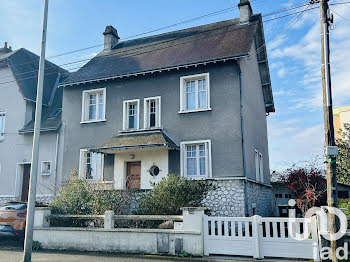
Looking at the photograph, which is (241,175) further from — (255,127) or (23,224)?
(23,224)

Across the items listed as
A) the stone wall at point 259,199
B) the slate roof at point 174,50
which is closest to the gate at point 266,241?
the stone wall at point 259,199

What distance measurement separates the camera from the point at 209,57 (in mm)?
15914

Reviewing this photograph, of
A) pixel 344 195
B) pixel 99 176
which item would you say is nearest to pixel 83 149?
pixel 99 176

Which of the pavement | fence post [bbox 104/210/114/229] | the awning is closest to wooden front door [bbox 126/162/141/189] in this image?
the awning

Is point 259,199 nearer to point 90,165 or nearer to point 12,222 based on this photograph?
point 90,165

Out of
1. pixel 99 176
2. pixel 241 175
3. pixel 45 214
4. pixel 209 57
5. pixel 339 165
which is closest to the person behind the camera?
pixel 45 214

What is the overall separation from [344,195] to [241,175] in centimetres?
1002

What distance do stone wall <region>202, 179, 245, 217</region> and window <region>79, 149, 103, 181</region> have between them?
243 inches

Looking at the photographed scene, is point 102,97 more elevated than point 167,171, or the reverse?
Result: point 102,97

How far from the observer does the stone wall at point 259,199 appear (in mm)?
15430

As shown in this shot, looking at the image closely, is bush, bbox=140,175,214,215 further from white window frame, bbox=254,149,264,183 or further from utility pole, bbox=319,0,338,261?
white window frame, bbox=254,149,264,183

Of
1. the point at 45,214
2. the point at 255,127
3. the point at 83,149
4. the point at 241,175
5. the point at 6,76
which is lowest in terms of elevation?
the point at 45,214

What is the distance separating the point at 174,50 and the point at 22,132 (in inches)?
416

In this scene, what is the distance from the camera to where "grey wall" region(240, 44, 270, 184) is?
16.1 meters
